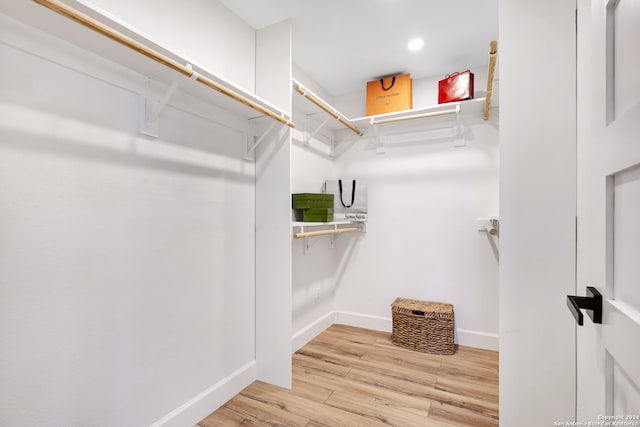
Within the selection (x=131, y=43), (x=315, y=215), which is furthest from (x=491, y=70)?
(x=131, y=43)

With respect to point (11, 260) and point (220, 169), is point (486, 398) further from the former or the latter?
point (11, 260)

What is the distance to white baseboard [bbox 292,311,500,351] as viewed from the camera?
8.54ft

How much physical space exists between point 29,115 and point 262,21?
1476 millimetres

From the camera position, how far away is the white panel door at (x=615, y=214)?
0.54 m

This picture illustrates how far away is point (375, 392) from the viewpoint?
197cm

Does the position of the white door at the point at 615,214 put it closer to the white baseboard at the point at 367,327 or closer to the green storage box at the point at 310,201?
the green storage box at the point at 310,201

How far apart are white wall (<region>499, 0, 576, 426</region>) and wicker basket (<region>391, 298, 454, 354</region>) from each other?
1.23 metres

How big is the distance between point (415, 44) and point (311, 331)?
8.29ft

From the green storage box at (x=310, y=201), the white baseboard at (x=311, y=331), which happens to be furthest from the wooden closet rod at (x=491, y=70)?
the white baseboard at (x=311, y=331)

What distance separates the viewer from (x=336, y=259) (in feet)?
10.7

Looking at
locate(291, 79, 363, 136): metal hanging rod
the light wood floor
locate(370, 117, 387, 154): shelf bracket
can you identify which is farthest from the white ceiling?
the light wood floor

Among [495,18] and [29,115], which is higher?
[495,18]

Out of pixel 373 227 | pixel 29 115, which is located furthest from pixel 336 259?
pixel 29 115

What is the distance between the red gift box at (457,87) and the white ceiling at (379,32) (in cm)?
17
